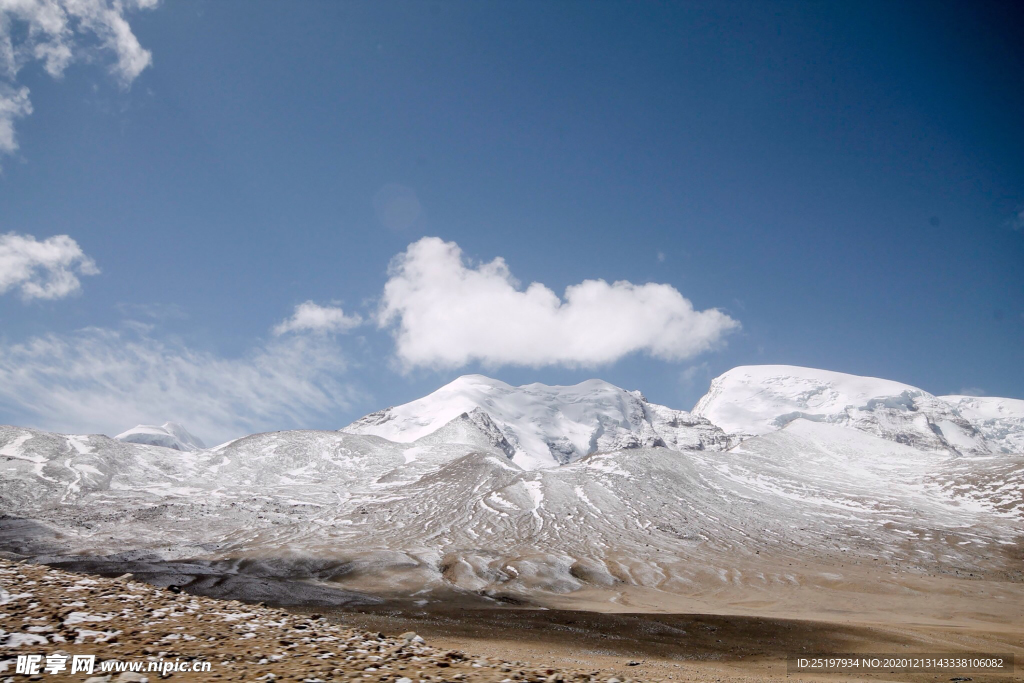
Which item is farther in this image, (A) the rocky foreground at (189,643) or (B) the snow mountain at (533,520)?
(B) the snow mountain at (533,520)

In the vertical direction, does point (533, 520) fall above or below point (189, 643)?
below

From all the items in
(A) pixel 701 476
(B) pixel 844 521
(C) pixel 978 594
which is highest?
(A) pixel 701 476

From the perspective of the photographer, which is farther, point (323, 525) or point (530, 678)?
point (323, 525)

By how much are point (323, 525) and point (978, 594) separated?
11314cm

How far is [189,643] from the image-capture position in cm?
1359

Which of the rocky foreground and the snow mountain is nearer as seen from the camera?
the rocky foreground

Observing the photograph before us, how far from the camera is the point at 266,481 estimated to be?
5842 inches

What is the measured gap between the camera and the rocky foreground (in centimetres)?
1156

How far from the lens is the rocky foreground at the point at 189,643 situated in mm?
11562

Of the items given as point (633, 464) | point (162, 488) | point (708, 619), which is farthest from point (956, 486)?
point (162, 488)

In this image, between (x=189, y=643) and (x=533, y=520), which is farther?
(x=533, y=520)

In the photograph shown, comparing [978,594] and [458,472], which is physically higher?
[458,472]

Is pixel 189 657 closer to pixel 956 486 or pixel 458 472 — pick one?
pixel 458 472

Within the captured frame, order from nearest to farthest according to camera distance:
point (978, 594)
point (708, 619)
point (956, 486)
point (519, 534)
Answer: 1. point (708, 619)
2. point (978, 594)
3. point (519, 534)
4. point (956, 486)
